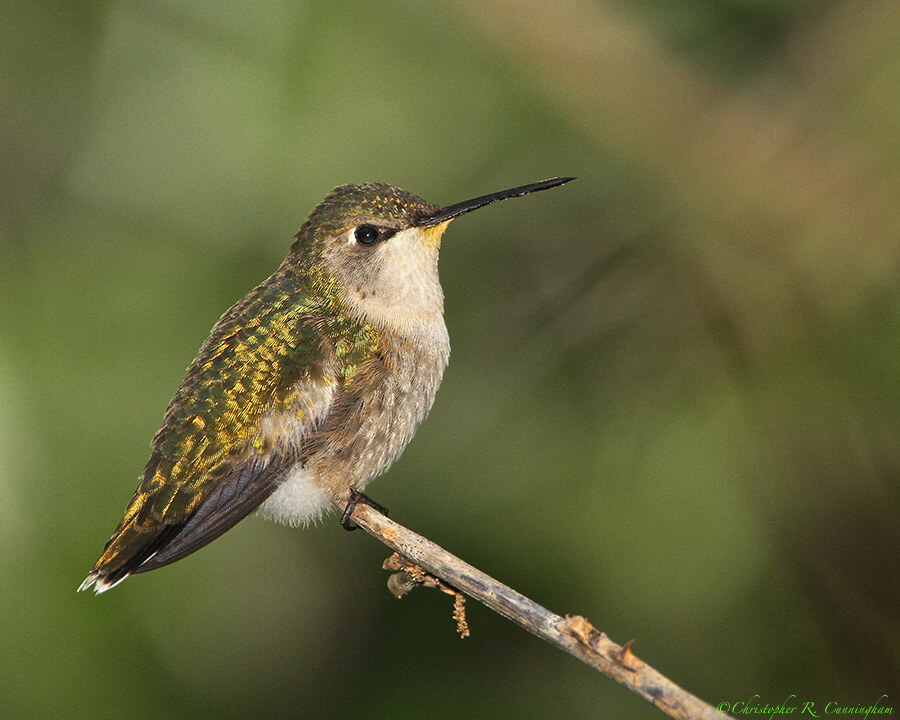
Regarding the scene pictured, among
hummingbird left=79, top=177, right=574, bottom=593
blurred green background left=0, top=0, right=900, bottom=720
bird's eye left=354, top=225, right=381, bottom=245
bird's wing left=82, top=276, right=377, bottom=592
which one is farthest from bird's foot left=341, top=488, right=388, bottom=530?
blurred green background left=0, top=0, right=900, bottom=720

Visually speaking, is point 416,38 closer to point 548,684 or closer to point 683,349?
point 683,349

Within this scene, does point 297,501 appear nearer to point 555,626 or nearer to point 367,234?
point 367,234

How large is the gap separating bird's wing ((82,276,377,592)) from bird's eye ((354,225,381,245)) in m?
0.35

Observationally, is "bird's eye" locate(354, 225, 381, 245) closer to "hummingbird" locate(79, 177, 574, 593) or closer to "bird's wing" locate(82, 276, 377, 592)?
"hummingbird" locate(79, 177, 574, 593)

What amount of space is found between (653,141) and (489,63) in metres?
0.69

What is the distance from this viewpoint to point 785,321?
324 centimetres

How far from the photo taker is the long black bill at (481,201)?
242 centimetres

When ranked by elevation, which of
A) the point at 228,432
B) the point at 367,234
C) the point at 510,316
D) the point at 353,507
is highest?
the point at 367,234

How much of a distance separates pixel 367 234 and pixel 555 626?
4.70 feet

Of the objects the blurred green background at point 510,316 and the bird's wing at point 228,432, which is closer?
the bird's wing at point 228,432

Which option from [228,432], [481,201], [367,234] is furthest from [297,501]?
[481,201]

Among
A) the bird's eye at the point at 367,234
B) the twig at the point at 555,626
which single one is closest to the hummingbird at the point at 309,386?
the bird's eye at the point at 367,234

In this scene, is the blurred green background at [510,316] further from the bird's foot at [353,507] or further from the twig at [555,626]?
the twig at [555,626]

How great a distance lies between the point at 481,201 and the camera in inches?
102
